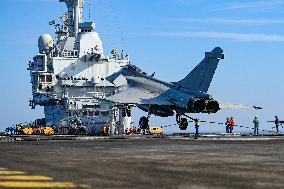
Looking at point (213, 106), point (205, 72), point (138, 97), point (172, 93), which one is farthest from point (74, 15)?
point (213, 106)

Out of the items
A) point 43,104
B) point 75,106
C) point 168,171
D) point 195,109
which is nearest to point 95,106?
point 75,106

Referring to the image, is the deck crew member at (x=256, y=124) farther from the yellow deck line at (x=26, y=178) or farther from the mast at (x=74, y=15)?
the yellow deck line at (x=26, y=178)

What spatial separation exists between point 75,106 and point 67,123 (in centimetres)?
298

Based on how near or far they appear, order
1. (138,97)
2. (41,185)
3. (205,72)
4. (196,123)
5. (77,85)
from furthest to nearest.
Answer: (77,85), (138,97), (205,72), (196,123), (41,185)

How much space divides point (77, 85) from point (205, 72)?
1340 inches

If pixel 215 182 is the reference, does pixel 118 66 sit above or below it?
above

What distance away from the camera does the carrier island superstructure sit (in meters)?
81.2

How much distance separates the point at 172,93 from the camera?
52.8 m

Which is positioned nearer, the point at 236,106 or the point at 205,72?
the point at 205,72

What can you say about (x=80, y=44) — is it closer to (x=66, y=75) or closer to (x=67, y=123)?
(x=66, y=75)

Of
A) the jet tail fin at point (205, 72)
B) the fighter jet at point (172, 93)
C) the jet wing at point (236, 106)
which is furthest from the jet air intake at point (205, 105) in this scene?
the jet wing at point (236, 106)

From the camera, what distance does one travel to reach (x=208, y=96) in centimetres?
4909

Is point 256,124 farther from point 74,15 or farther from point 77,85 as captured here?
point 74,15

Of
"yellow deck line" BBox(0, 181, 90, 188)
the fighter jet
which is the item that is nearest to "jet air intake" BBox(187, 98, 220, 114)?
the fighter jet
